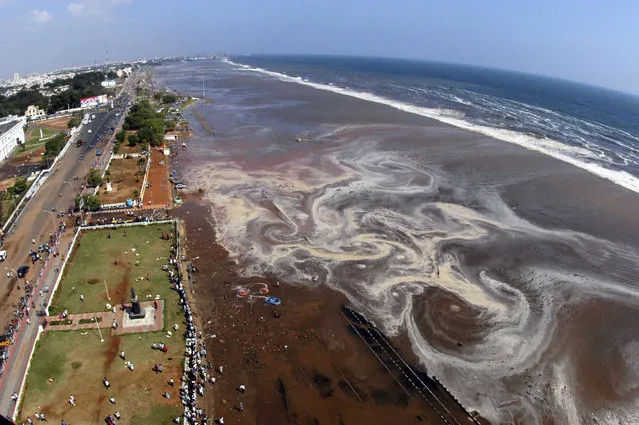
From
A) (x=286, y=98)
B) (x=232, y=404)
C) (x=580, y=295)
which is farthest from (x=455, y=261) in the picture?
(x=286, y=98)

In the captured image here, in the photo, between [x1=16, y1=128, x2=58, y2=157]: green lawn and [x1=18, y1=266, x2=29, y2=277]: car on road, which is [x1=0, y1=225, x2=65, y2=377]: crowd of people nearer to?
[x1=18, y1=266, x2=29, y2=277]: car on road

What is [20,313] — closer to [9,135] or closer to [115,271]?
[115,271]

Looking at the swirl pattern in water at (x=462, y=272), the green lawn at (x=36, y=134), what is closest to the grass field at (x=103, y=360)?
the swirl pattern in water at (x=462, y=272)

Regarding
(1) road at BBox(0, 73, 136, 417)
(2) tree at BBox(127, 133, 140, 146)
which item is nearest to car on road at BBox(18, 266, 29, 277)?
(1) road at BBox(0, 73, 136, 417)

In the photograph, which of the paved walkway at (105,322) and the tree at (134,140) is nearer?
the paved walkway at (105,322)

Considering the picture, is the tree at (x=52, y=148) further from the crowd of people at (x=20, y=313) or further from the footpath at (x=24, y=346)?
the footpath at (x=24, y=346)

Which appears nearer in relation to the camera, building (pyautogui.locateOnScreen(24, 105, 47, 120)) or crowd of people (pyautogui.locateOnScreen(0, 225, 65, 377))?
crowd of people (pyautogui.locateOnScreen(0, 225, 65, 377))
